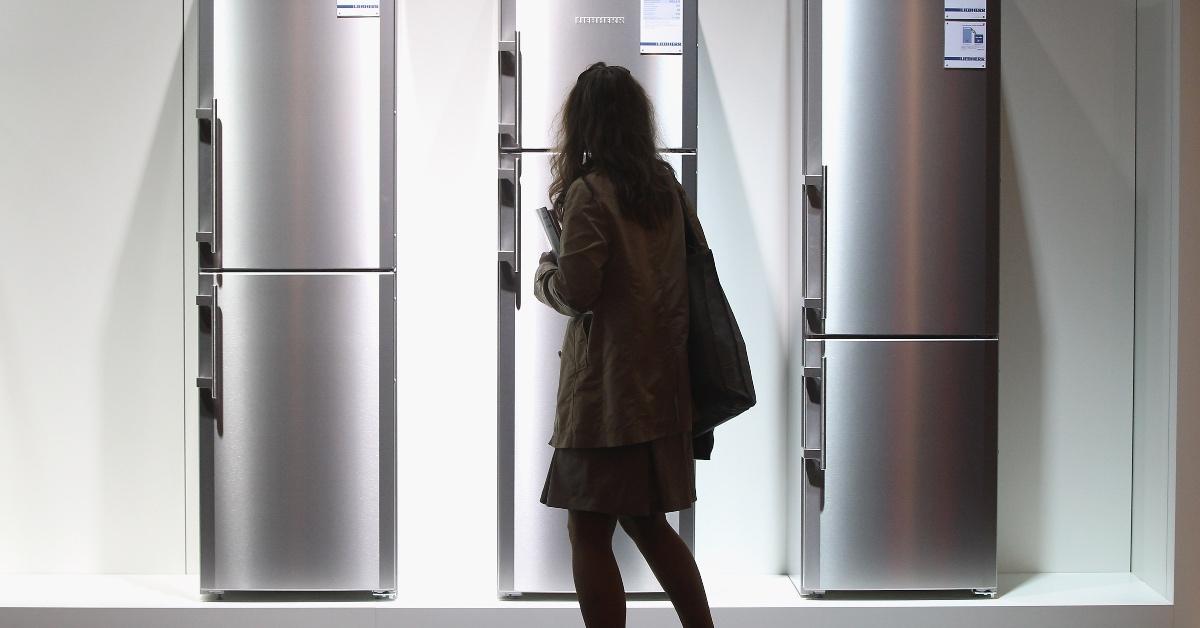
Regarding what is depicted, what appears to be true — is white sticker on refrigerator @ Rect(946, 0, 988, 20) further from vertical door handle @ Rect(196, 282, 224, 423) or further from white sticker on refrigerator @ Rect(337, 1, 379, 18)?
vertical door handle @ Rect(196, 282, 224, 423)

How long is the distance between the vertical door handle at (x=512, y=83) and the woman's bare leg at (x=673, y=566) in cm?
123

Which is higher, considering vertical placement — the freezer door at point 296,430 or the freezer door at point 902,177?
the freezer door at point 902,177

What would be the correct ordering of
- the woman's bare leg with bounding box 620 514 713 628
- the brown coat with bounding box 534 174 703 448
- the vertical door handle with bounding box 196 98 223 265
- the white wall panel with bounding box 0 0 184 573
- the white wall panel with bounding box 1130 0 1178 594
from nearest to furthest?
the brown coat with bounding box 534 174 703 448, the woman's bare leg with bounding box 620 514 713 628, the vertical door handle with bounding box 196 98 223 265, the white wall panel with bounding box 1130 0 1178 594, the white wall panel with bounding box 0 0 184 573

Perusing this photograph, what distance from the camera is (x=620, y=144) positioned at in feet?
6.52

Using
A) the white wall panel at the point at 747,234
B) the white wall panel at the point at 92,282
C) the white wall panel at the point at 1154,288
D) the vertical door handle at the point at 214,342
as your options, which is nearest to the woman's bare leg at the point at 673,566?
the white wall panel at the point at 747,234

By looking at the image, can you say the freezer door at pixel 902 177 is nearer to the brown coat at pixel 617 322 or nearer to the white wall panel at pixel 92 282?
the brown coat at pixel 617 322

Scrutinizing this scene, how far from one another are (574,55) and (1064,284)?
1813 millimetres

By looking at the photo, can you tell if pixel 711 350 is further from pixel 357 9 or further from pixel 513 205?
pixel 357 9

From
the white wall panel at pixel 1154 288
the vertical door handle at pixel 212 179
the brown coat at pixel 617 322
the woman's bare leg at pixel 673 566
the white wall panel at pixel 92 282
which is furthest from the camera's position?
the white wall panel at pixel 92 282

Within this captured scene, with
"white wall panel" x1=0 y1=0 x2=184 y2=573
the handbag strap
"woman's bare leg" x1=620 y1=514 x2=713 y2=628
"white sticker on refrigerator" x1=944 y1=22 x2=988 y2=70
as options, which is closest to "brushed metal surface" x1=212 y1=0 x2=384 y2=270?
"white wall panel" x1=0 y1=0 x2=184 y2=573

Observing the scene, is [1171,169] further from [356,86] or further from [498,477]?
[356,86]

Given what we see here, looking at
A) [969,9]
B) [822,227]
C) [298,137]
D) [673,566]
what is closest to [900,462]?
[822,227]

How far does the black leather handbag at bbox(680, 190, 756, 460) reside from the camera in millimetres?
2016

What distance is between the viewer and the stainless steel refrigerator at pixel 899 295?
2.85m
